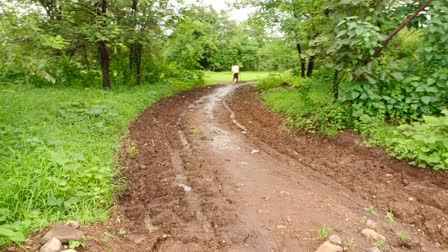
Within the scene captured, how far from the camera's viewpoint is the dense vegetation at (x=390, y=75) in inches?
187

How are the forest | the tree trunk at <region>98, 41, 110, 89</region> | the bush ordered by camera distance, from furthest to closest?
the tree trunk at <region>98, 41, 110, 89</region> → the bush → the forest

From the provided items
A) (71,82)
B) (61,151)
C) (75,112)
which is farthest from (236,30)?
(61,151)

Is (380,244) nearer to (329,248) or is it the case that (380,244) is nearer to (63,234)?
(329,248)

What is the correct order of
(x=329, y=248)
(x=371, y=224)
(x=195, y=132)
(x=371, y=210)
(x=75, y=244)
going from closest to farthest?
(x=75, y=244)
(x=329, y=248)
(x=371, y=224)
(x=371, y=210)
(x=195, y=132)

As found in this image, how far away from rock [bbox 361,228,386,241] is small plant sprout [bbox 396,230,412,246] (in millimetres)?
155

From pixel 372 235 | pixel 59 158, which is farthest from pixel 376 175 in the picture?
pixel 59 158

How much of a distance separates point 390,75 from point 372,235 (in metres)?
3.53

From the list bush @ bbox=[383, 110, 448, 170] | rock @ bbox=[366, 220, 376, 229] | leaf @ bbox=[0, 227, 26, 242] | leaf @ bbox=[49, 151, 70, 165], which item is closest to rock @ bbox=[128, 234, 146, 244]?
leaf @ bbox=[0, 227, 26, 242]

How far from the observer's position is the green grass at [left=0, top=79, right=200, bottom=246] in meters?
3.17

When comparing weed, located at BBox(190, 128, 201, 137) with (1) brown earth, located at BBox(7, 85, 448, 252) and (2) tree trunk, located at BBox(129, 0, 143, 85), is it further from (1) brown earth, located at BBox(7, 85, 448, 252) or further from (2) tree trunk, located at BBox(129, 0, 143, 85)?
(2) tree trunk, located at BBox(129, 0, 143, 85)

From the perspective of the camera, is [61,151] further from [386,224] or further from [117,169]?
[386,224]

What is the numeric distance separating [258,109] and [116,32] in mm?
4591

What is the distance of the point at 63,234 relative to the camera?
273cm

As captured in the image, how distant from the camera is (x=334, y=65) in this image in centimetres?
593
